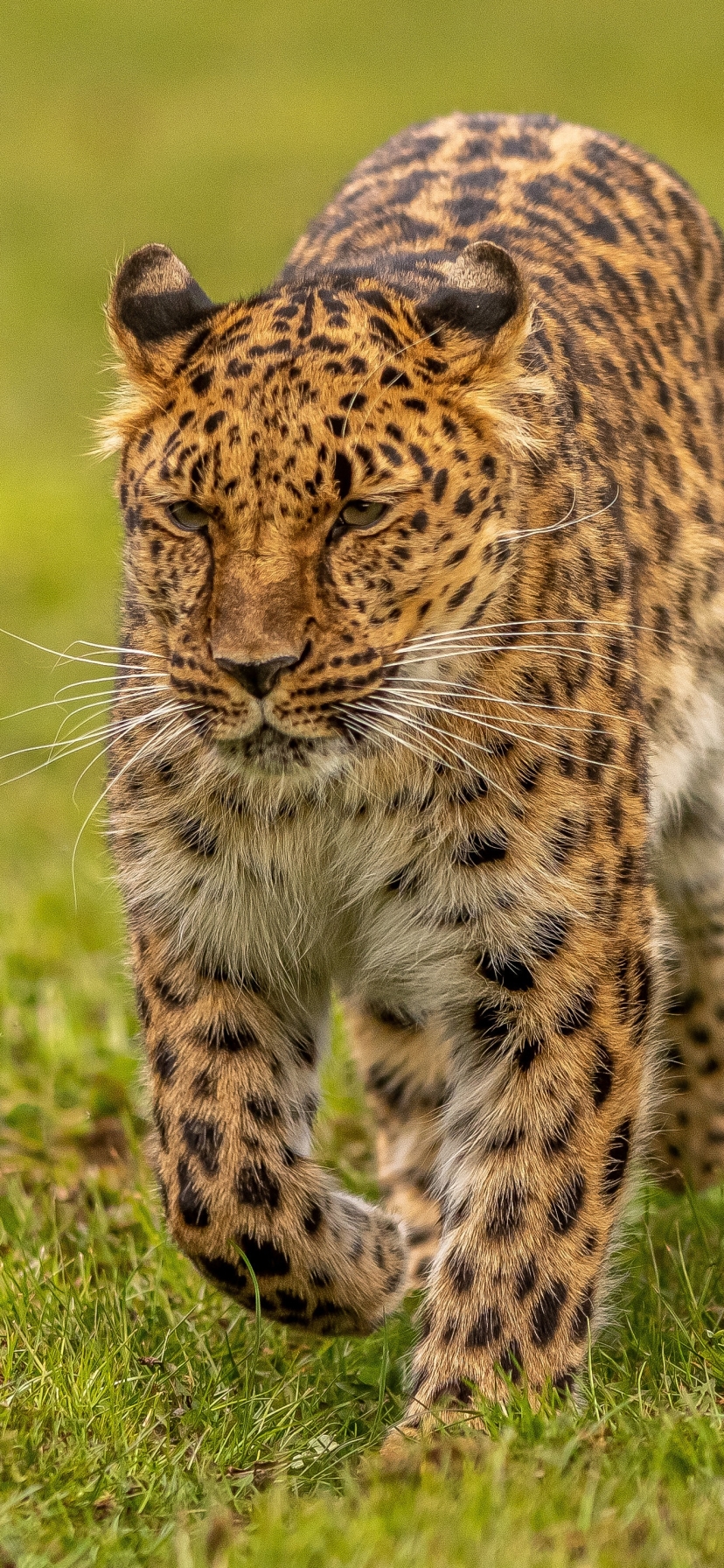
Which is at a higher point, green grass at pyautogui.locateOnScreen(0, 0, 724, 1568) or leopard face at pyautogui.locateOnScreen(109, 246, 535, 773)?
leopard face at pyautogui.locateOnScreen(109, 246, 535, 773)

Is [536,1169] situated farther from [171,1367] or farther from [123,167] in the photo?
[123,167]

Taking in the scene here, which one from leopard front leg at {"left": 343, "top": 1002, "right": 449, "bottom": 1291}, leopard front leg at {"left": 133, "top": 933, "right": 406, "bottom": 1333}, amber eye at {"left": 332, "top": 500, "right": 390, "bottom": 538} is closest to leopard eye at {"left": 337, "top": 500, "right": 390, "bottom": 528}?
amber eye at {"left": 332, "top": 500, "right": 390, "bottom": 538}

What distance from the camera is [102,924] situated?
8.98m

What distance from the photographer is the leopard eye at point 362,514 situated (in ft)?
14.4

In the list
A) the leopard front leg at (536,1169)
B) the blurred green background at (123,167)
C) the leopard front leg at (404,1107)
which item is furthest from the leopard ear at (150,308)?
the blurred green background at (123,167)

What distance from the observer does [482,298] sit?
4.67 meters

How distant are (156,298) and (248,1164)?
1.88 meters

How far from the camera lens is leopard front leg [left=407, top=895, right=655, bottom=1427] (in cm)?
467

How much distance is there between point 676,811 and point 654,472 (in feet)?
3.48

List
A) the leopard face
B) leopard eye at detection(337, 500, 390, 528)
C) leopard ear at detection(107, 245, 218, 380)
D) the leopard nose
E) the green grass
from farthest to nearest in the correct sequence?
leopard ear at detection(107, 245, 218, 380) < leopard eye at detection(337, 500, 390, 528) < the leopard face < the leopard nose < the green grass

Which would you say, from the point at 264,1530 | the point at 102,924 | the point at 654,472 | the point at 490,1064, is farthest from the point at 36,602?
the point at 264,1530

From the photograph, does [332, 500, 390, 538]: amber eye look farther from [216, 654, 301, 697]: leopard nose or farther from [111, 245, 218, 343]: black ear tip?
[111, 245, 218, 343]: black ear tip

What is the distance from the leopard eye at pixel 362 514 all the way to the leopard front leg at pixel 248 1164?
1.19 m

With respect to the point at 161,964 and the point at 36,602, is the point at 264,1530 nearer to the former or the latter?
the point at 161,964
